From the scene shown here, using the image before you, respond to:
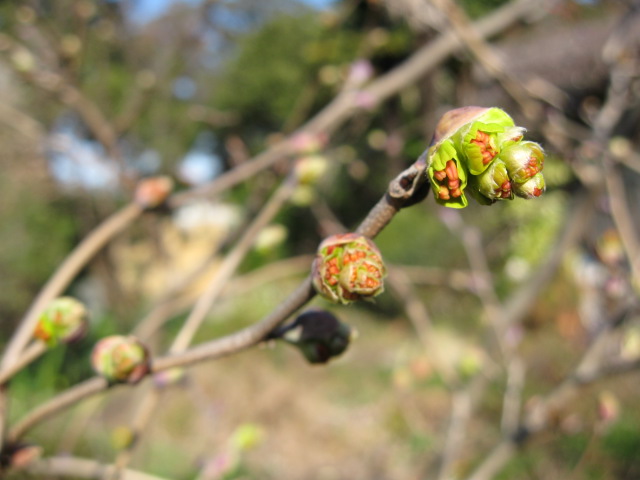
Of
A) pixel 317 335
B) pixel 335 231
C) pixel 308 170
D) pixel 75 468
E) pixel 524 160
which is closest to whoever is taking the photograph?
pixel 524 160

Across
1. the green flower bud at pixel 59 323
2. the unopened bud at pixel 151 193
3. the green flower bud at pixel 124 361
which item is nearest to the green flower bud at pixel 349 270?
the green flower bud at pixel 124 361

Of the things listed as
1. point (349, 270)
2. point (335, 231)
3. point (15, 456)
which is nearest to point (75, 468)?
point (15, 456)

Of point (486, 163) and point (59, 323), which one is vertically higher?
point (59, 323)

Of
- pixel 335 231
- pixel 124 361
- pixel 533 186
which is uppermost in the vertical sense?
pixel 335 231

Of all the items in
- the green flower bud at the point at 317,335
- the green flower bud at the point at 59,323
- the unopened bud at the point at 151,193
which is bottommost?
the green flower bud at the point at 317,335

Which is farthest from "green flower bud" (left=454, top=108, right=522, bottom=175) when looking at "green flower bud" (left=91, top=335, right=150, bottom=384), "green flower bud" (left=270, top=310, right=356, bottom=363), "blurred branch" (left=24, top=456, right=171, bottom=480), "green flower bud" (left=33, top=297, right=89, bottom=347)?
"blurred branch" (left=24, top=456, right=171, bottom=480)

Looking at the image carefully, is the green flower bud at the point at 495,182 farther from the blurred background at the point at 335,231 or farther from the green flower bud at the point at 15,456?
the green flower bud at the point at 15,456

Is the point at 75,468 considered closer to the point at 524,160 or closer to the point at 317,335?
the point at 317,335
